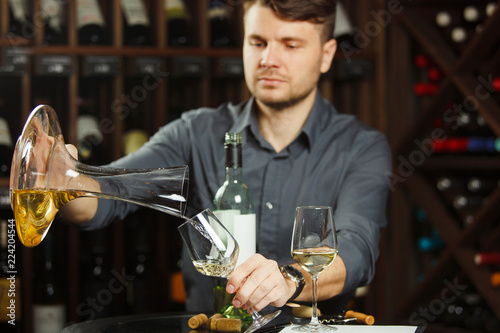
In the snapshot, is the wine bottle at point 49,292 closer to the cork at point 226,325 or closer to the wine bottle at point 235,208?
the wine bottle at point 235,208

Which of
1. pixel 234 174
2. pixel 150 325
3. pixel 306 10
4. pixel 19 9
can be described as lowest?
pixel 150 325

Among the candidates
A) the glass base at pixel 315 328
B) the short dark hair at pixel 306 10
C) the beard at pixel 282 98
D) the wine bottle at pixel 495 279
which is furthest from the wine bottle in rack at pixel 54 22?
the wine bottle at pixel 495 279

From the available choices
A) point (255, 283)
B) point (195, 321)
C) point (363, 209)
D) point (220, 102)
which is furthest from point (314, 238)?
point (220, 102)

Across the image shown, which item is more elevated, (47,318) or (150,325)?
(150,325)

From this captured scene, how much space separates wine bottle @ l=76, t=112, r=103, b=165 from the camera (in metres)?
2.19

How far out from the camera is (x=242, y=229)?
1.25 meters

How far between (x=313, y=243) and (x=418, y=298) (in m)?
1.56

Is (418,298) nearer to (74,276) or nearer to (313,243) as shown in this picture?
(74,276)

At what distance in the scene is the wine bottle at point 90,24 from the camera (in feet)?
7.22

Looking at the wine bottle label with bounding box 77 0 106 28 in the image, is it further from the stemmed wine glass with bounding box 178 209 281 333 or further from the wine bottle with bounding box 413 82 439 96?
the stemmed wine glass with bounding box 178 209 281 333

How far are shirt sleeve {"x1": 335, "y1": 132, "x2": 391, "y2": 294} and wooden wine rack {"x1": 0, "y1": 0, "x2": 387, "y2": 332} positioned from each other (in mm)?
742

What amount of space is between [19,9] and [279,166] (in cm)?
110

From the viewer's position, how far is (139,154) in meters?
A: 1.67

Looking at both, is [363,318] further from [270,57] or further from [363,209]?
[270,57]
